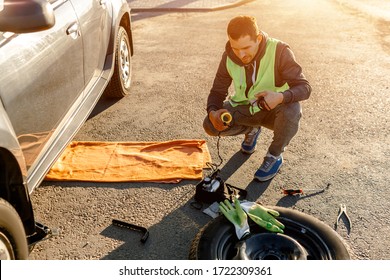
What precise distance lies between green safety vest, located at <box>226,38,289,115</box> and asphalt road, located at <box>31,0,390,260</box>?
588mm

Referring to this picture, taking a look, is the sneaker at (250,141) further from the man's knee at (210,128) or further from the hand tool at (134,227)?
the hand tool at (134,227)

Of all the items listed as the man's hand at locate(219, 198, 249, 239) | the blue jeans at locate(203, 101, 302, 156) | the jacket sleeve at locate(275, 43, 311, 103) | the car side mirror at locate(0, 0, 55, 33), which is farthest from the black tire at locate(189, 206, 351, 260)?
the car side mirror at locate(0, 0, 55, 33)

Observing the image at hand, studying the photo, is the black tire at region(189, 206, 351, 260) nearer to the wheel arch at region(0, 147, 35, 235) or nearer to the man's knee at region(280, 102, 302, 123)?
the man's knee at region(280, 102, 302, 123)

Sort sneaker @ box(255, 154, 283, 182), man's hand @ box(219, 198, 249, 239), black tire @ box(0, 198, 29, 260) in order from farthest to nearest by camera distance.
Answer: sneaker @ box(255, 154, 283, 182)
man's hand @ box(219, 198, 249, 239)
black tire @ box(0, 198, 29, 260)

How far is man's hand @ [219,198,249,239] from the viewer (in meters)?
2.79

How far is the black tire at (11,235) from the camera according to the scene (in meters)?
2.18

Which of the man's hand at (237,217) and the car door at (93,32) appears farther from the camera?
the car door at (93,32)

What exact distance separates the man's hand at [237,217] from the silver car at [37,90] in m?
1.15

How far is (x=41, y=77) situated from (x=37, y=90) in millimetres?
91

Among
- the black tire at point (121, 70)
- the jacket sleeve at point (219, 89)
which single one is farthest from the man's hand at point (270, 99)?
the black tire at point (121, 70)

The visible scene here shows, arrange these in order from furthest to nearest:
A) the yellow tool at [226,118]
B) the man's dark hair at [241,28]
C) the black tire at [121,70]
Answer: the black tire at [121,70] → the yellow tool at [226,118] → the man's dark hair at [241,28]

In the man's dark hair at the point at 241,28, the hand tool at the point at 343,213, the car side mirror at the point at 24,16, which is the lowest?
the hand tool at the point at 343,213
